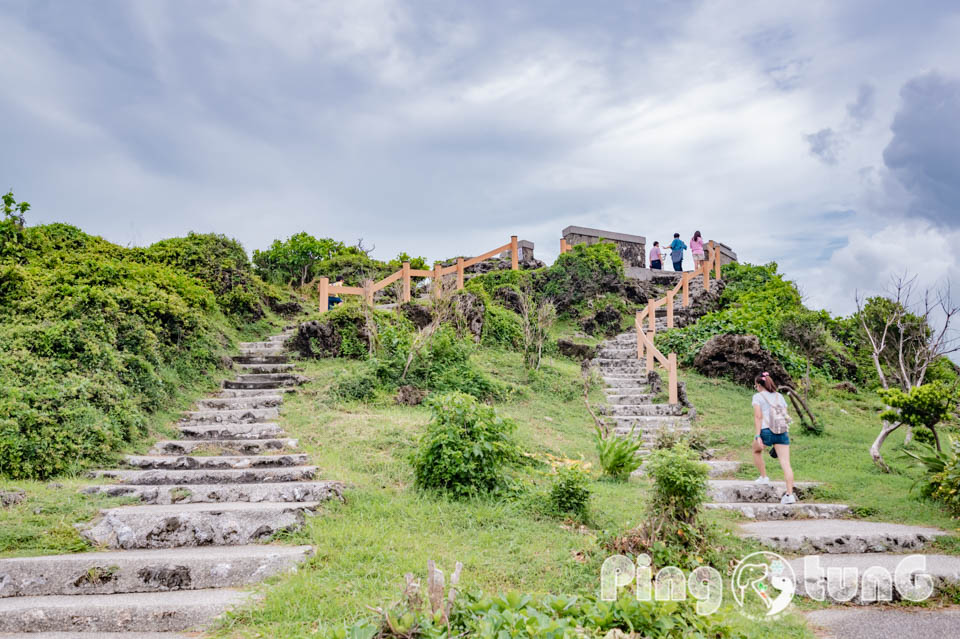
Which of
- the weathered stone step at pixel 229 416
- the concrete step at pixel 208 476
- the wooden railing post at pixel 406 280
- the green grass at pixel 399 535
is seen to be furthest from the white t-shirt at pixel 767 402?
the wooden railing post at pixel 406 280

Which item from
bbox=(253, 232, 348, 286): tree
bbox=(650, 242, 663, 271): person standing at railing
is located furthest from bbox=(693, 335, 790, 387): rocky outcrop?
bbox=(253, 232, 348, 286): tree

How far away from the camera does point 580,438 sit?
930cm

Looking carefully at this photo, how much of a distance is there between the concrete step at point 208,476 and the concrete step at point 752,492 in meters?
4.52

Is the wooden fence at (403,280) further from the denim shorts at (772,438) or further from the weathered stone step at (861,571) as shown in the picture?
the weathered stone step at (861,571)

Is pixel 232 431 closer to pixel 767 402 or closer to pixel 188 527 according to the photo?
pixel 188 527

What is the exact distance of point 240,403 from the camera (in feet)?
30.7

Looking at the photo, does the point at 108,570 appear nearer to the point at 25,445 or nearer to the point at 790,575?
the point at 25,445

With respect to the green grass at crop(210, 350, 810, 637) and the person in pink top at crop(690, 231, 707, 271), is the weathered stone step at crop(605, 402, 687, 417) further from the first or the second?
the person in pink top at crop(690, 231, 707, 271)

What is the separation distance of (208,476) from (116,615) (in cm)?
286

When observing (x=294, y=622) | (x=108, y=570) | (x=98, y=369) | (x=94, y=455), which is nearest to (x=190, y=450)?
(x=94, y=455)

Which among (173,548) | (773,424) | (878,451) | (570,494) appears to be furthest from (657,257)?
(173,548)

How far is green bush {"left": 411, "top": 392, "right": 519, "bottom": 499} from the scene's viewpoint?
5.87 m

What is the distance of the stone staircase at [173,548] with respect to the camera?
3.76 metres

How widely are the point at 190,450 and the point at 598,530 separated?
5.16 meters
